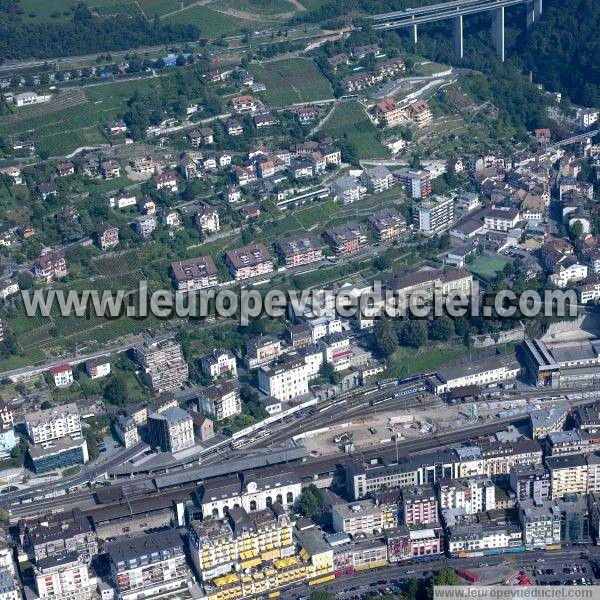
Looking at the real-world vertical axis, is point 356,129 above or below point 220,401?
above

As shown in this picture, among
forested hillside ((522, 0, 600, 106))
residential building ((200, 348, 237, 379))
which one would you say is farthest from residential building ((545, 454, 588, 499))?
forested hillside ((522, 0, 600, 106))

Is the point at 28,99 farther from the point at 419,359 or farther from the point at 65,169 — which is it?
the point at 419,359

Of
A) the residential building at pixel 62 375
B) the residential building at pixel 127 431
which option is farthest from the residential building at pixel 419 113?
the residential building at pixel 127 431

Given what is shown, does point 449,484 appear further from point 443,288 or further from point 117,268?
point 117,268

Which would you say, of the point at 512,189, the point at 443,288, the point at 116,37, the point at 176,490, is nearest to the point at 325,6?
the point at 116,37

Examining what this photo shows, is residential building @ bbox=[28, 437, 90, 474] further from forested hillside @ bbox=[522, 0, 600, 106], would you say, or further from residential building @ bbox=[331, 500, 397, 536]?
forested hillside @ bbox=[522, 0, 600, 106]

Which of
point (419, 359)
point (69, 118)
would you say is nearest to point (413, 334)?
point (419, 359)
